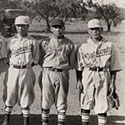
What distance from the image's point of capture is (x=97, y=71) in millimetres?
5156

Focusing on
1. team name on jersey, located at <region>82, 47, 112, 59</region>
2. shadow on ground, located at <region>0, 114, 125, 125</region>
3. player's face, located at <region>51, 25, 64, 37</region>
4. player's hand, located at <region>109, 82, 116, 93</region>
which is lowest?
shadow on ground, located at <region>0, 114, 125, 125</region>

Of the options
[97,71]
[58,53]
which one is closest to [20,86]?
[58,53]

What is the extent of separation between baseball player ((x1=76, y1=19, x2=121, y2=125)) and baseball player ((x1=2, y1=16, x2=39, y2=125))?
65cm

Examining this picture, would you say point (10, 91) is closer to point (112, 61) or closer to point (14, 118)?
→ point (14, 118)

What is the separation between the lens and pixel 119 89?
8.37 m

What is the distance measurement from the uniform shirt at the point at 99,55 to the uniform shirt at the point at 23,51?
59cm

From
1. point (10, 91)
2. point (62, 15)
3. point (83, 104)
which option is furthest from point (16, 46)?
point (62, 15)

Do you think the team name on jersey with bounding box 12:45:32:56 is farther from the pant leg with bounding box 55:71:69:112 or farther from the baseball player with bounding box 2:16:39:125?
the pant leg with bounding box 55:71:69:112

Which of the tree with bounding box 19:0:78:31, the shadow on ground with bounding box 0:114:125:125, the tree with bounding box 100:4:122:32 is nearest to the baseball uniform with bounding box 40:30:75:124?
the shadow on ground with bounding box 0:114:125:125

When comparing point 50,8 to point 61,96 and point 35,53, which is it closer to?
point 35,53

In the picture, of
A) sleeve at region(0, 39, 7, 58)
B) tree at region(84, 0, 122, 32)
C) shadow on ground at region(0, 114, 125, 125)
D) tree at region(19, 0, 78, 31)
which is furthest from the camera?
tree at region(84, 0, 122, 32)

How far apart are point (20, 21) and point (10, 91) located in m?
0.90

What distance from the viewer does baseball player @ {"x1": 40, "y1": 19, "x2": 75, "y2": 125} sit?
523 centimetres

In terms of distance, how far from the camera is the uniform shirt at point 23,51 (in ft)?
17.2
